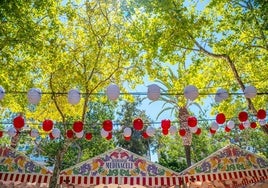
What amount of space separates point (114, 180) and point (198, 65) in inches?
216

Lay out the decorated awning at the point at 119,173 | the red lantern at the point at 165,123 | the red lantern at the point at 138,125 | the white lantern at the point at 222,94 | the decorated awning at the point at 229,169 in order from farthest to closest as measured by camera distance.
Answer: the decorated awning at the point at 229,169 → the decorated awning at the point at 119,173 → the red lantern at the point at 165,123 → the red lantern at the point at 138,125 → the white lantern at the point at 222,94

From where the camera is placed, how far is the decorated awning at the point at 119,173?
9391 millimetres

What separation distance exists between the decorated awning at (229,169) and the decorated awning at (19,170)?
5.02m

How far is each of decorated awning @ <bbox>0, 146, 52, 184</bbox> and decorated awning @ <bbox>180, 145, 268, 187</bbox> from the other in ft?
16.5

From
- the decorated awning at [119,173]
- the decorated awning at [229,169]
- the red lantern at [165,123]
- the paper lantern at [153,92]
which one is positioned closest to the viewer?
the paper lantern at [153,92]

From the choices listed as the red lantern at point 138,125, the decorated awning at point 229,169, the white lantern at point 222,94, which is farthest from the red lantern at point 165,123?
the white lantern at point 222,94

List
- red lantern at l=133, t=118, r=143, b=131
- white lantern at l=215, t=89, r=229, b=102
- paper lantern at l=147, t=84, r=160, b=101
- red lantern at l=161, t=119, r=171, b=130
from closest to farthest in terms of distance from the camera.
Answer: paper lantern at l=147, t=84, r=160, b=101 < white lantern at l=215, t=89, r=229, b=102 < red lantern at l=133, t=118, r=143, b=131 < red lantern at l=161, t=119, r=171, b=130

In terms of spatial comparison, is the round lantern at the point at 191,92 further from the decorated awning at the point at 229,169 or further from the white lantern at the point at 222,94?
the decorated awning at the point at 229,169

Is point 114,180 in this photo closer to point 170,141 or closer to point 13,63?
point 13,63

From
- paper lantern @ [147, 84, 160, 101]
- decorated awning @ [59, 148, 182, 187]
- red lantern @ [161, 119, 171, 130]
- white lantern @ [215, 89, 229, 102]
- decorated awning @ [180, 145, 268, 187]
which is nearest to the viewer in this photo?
paper lantern @ [147, 84, 160, 101]

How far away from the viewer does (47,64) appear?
11125 millimetres

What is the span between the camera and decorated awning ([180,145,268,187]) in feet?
31.5

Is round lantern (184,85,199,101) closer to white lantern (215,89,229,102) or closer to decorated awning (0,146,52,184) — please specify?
white lantern (215,89,229,102)

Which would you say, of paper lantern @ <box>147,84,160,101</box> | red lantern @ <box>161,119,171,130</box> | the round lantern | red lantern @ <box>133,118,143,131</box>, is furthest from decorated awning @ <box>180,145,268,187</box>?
paper lantern @ <box>147,84,160,101</box>
